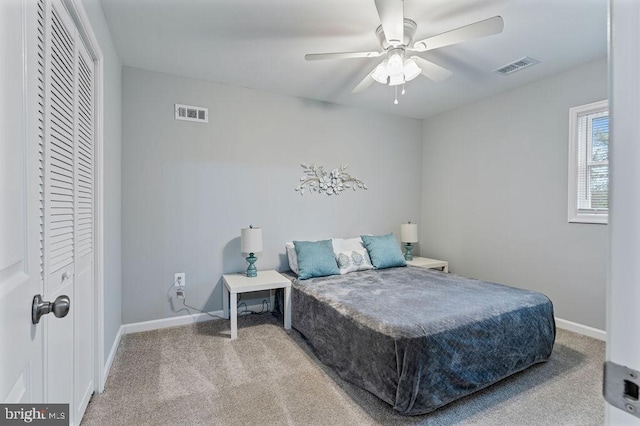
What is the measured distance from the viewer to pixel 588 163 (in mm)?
2818

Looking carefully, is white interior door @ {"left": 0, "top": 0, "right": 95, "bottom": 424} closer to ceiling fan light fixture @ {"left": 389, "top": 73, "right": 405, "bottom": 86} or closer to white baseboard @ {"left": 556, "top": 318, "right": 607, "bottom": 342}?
ceiling fan light fixture @ {"left": 389, "top": 73, "right": 405, "bottom": 86}

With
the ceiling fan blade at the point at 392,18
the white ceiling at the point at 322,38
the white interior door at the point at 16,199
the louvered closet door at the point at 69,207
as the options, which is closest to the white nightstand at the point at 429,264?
the white ceiling at the point at 322,38

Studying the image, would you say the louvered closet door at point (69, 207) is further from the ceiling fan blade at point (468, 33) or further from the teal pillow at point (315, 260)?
the ceiling fan blade at point (468, 33)

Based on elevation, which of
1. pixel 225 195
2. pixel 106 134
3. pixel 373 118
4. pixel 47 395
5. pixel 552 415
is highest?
pixel 373 118

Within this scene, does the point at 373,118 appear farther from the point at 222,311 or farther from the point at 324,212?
the point at 222,311

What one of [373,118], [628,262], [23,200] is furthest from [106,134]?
[373,118]

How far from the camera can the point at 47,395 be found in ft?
3.83

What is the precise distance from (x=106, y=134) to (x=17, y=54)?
1864 millimetres

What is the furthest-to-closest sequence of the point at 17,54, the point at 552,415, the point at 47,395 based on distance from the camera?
the point at 552,415, the point at 47,395, the point at 17,54

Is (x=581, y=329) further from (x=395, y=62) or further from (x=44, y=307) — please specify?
(x=44, y=307)

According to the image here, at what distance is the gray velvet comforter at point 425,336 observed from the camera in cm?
172

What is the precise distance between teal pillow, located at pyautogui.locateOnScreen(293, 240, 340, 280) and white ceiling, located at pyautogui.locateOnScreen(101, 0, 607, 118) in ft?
5.84

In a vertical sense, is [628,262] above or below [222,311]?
above

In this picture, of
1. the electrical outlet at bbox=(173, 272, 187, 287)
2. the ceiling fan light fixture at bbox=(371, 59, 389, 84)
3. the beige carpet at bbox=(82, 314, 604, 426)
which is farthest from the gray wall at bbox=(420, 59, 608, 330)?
the electrical outlet at bbox=(173, 272, 187, 287)
